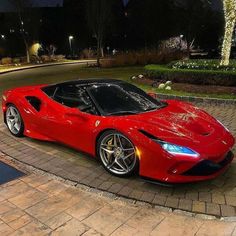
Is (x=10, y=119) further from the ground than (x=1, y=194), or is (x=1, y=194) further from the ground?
(x=10, y=119)

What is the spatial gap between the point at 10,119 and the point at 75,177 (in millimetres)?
2505

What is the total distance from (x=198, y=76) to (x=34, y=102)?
6.74m

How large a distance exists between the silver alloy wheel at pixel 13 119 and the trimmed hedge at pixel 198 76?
6699 mm

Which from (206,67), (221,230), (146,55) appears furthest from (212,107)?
(146,55)

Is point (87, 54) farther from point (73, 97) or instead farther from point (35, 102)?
point (73, 97)

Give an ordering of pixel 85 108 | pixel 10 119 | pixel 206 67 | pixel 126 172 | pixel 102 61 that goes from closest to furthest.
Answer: pixel 126 172
pixel 85 108
pixel 10 119
pixel 206 67
pixel 102 61

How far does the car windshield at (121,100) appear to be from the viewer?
4707mm

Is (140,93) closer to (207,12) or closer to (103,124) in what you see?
(103,124)

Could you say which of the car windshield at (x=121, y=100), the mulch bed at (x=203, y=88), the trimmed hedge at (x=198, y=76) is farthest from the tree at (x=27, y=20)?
the car windshield at (x=121, y=100)

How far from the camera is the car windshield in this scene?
15.4ft

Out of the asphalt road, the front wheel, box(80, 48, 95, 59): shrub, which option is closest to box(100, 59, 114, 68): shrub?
the asphalt road

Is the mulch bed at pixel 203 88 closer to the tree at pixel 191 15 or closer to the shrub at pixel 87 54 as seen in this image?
the tree at pixel 191 15

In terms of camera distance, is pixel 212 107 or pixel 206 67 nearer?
pixel 212 107

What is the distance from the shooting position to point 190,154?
3.78m
